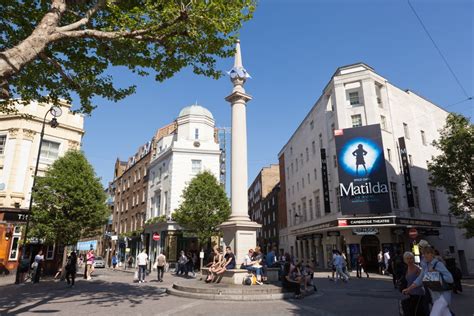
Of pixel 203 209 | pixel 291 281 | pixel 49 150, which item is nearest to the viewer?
pixel 291 281

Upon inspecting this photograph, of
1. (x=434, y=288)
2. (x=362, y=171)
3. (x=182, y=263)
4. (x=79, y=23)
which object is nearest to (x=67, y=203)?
(x=182, y=263)

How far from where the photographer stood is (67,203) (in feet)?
71.2

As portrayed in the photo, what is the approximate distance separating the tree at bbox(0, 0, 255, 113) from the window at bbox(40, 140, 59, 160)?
17.8 metres

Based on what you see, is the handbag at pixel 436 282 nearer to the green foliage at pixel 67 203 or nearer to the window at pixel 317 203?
the green foliage at pixel 67 203

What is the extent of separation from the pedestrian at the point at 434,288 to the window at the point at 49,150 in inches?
1124

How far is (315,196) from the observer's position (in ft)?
111

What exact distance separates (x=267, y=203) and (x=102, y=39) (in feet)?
178

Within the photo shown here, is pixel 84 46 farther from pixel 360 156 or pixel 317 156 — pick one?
pixel 317 156

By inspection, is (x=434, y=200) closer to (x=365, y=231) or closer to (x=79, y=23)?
(x=365, y=231)

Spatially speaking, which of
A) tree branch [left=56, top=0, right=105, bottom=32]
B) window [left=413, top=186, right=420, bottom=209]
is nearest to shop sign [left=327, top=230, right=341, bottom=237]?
window [left=413, top=186, right=420, bottom=209]

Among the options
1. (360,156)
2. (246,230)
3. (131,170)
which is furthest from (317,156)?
(131,170)

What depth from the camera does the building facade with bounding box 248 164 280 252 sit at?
5512cm

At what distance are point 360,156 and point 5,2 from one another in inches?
1000

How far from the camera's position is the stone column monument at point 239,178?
14.0 meters
